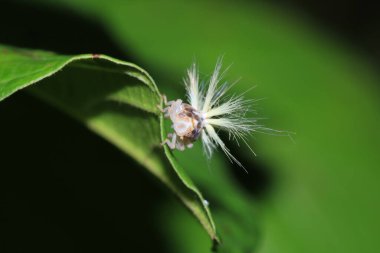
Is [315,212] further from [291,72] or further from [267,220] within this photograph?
[291,72]

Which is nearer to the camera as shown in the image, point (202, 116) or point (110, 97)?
point (110, 97)

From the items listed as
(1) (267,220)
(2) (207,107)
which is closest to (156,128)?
(2) (207,107)

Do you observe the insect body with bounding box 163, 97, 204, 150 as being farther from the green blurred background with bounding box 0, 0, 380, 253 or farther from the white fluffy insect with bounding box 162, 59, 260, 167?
the green blurred background with bounding box 0, 0, 380, 253

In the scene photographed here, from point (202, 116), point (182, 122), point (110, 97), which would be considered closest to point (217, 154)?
point (202, 116)

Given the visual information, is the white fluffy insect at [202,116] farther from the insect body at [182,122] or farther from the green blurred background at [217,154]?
the green blurred background at [217,154]

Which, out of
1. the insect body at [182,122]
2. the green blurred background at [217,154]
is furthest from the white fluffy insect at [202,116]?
the green blurred background at [217,154]

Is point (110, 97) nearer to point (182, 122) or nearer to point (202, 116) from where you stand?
point (182, 122)

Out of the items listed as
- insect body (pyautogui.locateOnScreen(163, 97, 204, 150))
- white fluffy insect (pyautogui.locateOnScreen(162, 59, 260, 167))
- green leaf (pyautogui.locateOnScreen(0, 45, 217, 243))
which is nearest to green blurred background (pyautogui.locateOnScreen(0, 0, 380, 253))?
white fluffy insect (pyautogui.locateOnScreen(162, 59, 260, 167))
